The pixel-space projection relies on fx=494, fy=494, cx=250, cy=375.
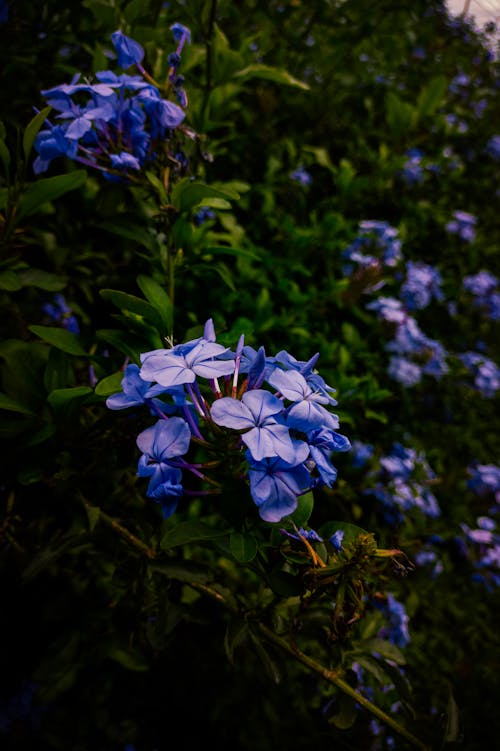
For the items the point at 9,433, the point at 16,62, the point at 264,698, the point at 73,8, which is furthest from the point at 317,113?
the point at 264,698

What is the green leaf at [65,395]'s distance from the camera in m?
0.83

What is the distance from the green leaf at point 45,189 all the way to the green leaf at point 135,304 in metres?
0.26

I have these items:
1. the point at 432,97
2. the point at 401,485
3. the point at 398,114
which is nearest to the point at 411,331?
the point at 401,485

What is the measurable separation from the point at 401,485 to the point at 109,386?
140 centimetres

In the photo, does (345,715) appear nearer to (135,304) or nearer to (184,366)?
(184,366)

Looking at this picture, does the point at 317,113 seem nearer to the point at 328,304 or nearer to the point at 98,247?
the point at 328,304

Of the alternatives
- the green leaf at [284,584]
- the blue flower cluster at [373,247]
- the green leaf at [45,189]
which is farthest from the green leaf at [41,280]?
the blue flower cluster at [373,247]

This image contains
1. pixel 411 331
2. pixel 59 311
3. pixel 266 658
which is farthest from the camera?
pixel 411 331

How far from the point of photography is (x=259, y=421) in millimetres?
674

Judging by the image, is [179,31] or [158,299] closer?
[158,299]

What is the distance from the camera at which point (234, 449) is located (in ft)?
2.42

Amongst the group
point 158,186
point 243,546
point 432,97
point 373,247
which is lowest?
point 373,247

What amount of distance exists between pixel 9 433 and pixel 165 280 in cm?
48

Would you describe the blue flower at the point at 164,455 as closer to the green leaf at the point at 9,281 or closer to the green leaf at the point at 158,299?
the green leaf at the point at 158,299
